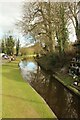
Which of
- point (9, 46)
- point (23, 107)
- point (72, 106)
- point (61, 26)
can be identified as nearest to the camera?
point (23, 107)

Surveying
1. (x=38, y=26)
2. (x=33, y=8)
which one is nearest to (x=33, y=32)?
(x=38, y=26)

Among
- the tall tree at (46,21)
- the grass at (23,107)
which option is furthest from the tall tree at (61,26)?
the grass at (23,107)

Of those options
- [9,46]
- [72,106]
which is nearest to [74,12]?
[72,106]

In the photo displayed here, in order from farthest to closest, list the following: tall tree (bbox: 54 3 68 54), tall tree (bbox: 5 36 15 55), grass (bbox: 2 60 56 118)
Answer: tall tree (bbox: 5 36 15 55)
tall tree (bbox: 54 3 68 54)
grass (bbox: 2 60 56 118)

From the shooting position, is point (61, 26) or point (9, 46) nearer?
point (61, 26)

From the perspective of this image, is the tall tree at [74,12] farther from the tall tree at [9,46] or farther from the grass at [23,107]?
the tall tree at [9,46]

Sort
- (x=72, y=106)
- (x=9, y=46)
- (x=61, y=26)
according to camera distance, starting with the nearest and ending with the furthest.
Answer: (x=72, y=106) → (x=61, y=26) → (x=9, y=46)

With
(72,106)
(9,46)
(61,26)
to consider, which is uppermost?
(61,26)

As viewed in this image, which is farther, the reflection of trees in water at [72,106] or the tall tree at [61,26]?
the tall tree at [61,26]

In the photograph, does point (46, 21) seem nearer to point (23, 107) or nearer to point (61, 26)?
point (61, 26)

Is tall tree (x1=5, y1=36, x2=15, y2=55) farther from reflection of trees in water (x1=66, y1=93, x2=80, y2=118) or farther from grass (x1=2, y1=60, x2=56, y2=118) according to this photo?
grass (x1=2, y1=60, x2=56, y2=118)

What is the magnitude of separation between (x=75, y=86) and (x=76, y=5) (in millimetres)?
16336

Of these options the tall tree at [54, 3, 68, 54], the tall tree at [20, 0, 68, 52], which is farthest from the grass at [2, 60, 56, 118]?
the tall tree at [20, 0, 68, 52]

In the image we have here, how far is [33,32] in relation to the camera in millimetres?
31891
